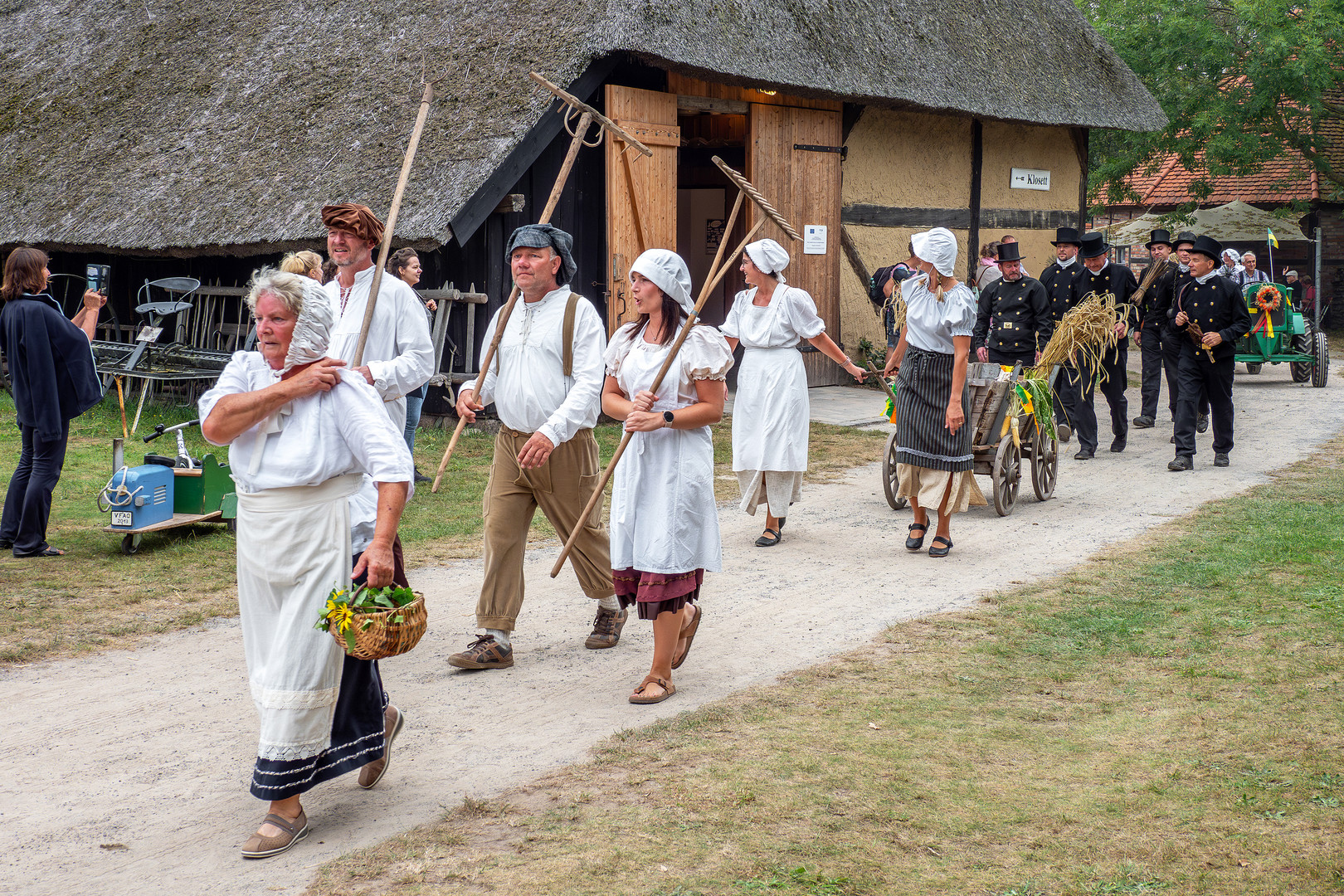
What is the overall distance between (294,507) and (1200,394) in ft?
28.3

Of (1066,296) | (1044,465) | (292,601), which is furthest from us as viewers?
(1066,296)

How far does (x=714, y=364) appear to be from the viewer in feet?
15.3

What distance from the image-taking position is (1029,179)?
17.2 meters

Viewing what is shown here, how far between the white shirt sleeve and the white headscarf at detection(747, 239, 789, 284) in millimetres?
2173

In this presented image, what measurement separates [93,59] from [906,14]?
9739 millimetres

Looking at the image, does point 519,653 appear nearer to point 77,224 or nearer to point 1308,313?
point 77,224

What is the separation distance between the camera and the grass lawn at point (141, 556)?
559cm

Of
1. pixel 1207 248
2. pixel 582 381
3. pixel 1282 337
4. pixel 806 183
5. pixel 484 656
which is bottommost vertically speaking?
pixel 484 656

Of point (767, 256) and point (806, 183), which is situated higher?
point (806, 183)

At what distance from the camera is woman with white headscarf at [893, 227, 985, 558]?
22.6 feet

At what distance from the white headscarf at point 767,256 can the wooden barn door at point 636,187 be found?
4.34 metres

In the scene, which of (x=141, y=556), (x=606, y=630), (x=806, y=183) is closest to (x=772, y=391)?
(x=606, y=630)

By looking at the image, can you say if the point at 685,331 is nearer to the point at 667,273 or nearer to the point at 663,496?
the point at 667,273

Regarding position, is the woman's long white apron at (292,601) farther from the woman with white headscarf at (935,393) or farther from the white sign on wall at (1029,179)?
the white sign on wall at (1029,179)
